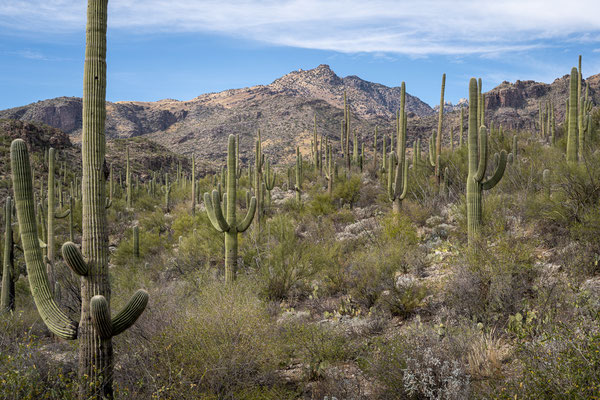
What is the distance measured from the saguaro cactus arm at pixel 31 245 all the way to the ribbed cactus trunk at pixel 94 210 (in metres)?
0.42

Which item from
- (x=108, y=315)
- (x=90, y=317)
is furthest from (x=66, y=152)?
(x=108, y=315)

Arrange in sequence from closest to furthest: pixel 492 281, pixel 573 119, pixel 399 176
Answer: pixel 492 281 < pixel 573 119 < pixel 399 176

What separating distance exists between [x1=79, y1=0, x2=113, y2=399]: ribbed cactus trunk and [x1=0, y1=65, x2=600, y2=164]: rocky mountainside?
48.6m

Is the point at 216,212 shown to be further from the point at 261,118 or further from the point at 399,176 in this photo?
the point at 261,118

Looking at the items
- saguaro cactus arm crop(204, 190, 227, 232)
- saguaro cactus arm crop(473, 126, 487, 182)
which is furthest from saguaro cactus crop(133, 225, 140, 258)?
saguaro cactus arm crop(473, 126, 487, 182)

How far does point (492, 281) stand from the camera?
22.2 feet

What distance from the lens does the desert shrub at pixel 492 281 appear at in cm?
647

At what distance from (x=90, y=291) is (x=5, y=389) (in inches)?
44.3

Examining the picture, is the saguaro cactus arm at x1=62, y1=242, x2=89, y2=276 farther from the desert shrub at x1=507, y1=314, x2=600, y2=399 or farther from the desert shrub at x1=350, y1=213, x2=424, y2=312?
the desert shrub at x1=350, y1=213, x2=424, y2=312

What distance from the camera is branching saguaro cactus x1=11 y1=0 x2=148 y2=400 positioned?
4.51 meters

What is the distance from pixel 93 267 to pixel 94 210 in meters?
0.62

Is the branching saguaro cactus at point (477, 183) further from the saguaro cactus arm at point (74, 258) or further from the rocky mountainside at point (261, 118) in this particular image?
the rocky mountainside at point (261, 118)

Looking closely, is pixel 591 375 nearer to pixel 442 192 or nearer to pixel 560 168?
pixel 560 168

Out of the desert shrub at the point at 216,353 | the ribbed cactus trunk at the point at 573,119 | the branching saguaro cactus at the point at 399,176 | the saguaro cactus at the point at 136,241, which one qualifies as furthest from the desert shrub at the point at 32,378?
the ribbed cactus trunk at the point at 573,119
